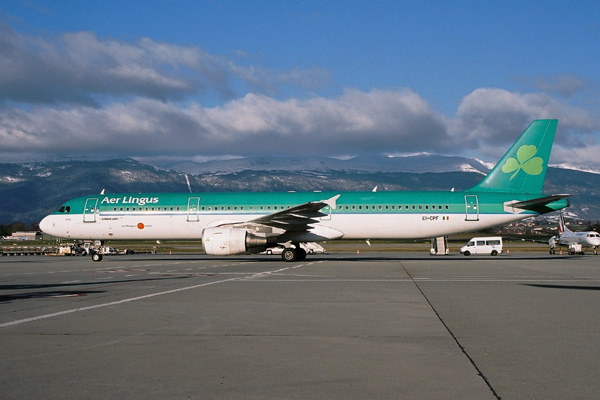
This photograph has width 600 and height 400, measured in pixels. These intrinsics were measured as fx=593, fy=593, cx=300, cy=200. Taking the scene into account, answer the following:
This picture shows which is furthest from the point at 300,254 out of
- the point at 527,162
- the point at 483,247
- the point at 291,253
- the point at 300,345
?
the point at 300,345

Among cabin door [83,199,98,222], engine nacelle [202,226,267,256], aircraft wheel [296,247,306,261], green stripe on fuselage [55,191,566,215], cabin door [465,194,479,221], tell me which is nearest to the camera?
engine nacelle [202,226,267,256]

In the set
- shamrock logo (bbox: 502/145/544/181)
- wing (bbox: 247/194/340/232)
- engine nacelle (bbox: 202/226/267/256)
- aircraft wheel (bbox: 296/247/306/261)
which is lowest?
aircraft wheel (bbox: 296/247/306/261)

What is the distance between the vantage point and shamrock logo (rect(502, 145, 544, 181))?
32.4 metres

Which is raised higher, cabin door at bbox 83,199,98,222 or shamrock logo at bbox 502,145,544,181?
shamrock logo at bbox 502,145,544,181

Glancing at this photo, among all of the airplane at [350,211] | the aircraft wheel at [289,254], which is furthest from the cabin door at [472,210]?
the aircraft wheel at [289,254]

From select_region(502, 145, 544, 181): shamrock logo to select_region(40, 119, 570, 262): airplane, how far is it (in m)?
0.05

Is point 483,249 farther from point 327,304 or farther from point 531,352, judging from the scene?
point 531,352

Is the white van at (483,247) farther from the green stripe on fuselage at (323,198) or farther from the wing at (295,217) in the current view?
the wing at (295,217)

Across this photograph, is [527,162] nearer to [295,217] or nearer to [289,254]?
[295,217]

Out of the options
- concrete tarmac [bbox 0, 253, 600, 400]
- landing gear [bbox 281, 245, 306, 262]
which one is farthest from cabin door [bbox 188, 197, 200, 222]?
concrete tarmac [bbox 0, 253, 600, 400]

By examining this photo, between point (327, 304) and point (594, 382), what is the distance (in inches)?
257

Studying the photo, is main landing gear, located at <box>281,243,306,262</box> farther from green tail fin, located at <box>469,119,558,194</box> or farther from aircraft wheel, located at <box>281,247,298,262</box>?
green tail fin, located at <box>469,119,558,194</box>

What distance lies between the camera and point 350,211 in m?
31.6

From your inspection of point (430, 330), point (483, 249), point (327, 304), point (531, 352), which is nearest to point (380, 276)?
point (327, 304)
